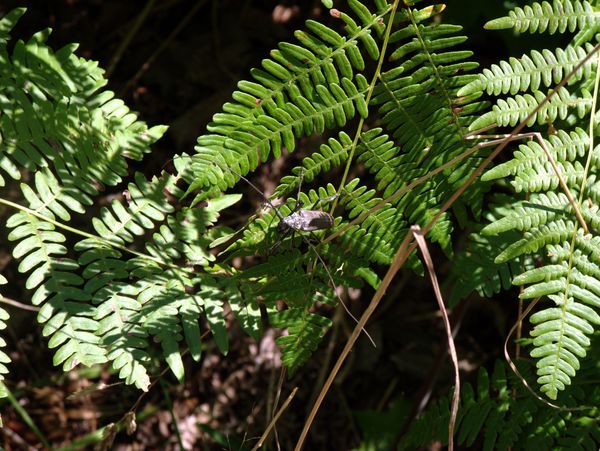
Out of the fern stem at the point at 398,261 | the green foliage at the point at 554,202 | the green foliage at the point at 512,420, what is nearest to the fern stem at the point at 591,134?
the green foliage at the point at 554,202

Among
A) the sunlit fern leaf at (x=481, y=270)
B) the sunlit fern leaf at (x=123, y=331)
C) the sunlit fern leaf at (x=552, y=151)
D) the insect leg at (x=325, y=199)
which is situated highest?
the sunlit fern leaf at (x=552, y=151)

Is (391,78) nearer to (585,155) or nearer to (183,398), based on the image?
(585,155)

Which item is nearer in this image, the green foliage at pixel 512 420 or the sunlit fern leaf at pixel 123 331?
the sunlit fern leaf at pixel 123 331

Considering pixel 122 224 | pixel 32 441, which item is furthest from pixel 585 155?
pixel 32 441

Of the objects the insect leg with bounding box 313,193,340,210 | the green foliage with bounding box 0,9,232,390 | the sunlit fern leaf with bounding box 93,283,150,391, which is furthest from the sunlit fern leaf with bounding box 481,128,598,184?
the sunlit fern leaf with bounding box 93,283,150,391

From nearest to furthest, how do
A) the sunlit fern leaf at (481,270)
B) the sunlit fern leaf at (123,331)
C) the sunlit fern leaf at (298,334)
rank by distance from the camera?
the sunlit fern leaf at (123,331)
the sunlit fern leaf at (298,334)
the sunlit fern leaf at (481,270)

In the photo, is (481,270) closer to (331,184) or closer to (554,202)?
(554,202)

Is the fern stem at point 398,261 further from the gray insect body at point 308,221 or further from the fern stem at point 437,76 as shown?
the gray insect body at point 308,221

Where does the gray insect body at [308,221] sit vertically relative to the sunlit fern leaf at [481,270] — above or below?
above
